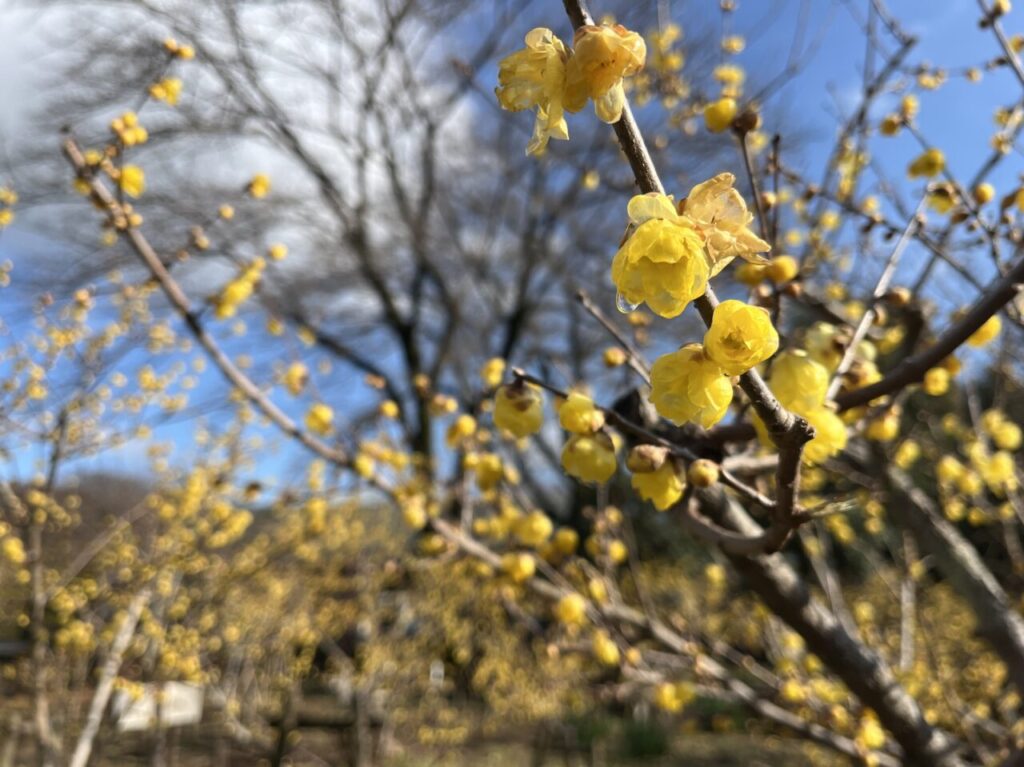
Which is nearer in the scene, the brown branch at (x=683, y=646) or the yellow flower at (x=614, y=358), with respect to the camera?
the yellow flower at (x=614, y=358)

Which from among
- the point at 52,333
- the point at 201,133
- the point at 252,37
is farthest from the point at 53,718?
the point at 252,37

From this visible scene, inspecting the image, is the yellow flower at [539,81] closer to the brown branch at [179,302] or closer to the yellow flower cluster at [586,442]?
the yellow flower cluster at [586,442]

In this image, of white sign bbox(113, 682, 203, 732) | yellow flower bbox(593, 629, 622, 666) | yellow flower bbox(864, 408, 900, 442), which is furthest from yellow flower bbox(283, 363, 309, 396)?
white sign bbox(113, 682, 203, 732)

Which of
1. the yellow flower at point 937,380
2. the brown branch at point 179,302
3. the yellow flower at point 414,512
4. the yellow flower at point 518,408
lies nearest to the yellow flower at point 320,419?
the brown branch at point 179,302

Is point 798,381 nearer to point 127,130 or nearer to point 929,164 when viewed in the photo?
point 929,164

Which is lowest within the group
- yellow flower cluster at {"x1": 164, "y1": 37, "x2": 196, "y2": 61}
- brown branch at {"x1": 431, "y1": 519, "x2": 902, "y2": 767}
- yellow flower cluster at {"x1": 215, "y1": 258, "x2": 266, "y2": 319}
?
brown branch at {"x1": 431, "y1": 519, "x2": 902, "y2": 767}

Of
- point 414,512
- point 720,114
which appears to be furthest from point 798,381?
point 414,512

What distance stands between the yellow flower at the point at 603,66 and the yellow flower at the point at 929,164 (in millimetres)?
1313

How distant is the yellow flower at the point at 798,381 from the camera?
75cm

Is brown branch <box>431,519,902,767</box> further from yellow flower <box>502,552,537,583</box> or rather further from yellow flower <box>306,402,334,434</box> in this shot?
yellow flower <box>306,402,334,434</box>

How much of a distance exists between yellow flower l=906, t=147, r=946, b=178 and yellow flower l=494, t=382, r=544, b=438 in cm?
124

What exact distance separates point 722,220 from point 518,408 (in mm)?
431

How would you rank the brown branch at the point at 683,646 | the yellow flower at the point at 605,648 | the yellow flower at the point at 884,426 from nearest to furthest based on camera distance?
the yellow flower at the point at 884,426 → the brown branch at the point at 683,646 → the yellow flower at the point at 605,648

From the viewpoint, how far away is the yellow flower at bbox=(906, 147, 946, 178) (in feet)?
4.95
